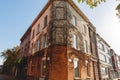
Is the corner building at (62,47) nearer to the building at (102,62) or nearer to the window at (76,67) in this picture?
the window at (76,67)

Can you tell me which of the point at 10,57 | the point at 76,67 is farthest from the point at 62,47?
the point at 10,57

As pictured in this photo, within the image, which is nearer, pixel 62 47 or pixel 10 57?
pixel 62 47

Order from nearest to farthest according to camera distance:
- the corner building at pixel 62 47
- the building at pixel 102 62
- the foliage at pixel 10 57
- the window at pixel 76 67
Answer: the corner building at pixel 62 47 → the window at pixel 76 67 → the building at pixel 102 62 → the foliage at pixel 10 57

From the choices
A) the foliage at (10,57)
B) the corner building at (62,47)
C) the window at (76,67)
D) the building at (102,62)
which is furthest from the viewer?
the foliage at (10,57)

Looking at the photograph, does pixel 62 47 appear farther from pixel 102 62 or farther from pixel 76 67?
pixel 102 62

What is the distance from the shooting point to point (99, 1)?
814 cm

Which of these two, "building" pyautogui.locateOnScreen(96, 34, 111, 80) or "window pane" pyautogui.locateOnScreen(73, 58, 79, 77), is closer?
"window pane" pyautogui.locateOnScreen(73, 58, 79, 77)

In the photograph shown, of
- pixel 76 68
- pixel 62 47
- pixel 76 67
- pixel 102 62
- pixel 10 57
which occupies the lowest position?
pixel 76 68

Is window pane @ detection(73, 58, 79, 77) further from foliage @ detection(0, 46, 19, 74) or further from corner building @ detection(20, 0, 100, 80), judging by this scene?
foliage @ detection(0, 46, 19, 74)

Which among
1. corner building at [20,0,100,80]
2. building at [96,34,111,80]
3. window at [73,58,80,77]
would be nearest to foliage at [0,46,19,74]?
corner building at [20,0,100,80]

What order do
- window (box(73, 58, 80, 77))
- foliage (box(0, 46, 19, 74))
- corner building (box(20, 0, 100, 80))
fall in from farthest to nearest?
foliage (box(0, 46, 19, 74)) < window (box(73, 58, 80, 77)) < corner building (box(20, 0, 100, 80))

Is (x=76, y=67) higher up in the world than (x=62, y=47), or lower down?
lower down

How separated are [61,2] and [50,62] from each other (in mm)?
8172

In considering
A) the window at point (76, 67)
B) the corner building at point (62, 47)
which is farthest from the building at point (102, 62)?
the window at point (76, 67)
